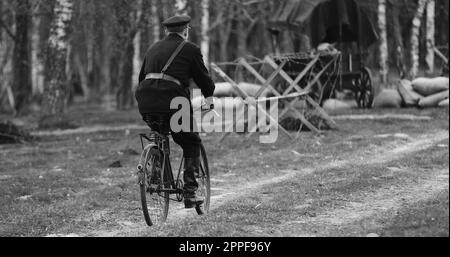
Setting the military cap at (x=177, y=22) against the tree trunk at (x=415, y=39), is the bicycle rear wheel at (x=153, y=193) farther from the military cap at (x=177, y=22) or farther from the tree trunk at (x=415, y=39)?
the tree trunk at (x=415, y=39)

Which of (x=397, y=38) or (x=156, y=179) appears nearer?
(x=156, y=179)

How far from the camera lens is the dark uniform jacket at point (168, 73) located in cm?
782

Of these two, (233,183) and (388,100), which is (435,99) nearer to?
(388,100)

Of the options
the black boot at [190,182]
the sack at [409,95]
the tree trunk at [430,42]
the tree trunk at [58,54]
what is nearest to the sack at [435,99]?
the sack at [409,95]

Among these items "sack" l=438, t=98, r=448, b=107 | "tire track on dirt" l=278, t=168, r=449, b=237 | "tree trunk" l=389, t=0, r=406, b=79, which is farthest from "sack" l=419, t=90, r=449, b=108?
"tire track on dirt" l=278, t=168, r=449, b=237

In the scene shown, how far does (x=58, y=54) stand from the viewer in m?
21.0

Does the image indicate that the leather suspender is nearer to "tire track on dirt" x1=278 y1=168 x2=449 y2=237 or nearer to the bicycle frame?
the bicycle frame

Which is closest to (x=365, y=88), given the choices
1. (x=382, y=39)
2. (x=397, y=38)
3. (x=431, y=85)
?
(x=431, y=85)

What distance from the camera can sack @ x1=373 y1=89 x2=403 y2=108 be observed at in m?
23.0

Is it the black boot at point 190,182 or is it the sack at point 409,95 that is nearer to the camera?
the black boot at point 190,182

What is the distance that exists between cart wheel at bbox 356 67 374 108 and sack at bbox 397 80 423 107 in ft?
3.06

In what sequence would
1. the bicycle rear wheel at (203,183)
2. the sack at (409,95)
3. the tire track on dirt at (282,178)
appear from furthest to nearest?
the sack at (409,95) < the bicycle rear wheel at (203,183) < the tire track on dirt at (282,178)

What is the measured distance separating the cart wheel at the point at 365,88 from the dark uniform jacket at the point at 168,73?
1512 cm

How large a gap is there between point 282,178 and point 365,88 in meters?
11.8
